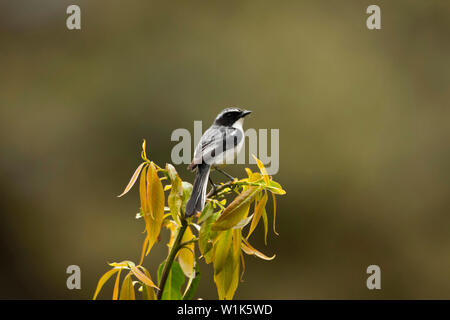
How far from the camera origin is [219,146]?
117cm

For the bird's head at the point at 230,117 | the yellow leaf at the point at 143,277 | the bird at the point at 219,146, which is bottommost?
the yellow leaf at the point at 143,277

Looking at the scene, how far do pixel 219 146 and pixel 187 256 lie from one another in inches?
→ 17.2

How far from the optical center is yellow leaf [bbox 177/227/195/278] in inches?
30.2

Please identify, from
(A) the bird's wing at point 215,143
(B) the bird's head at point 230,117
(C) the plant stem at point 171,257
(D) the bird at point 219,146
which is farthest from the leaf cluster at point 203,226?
(B) the bird's head at point 230,117

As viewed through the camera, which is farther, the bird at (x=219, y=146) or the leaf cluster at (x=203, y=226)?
the bird at (x=219, y=146)

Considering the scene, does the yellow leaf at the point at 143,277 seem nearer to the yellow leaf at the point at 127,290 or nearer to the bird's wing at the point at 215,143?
the yellow leaf at the point at 127,290

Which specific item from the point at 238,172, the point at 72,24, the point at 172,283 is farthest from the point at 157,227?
the point at 72,24

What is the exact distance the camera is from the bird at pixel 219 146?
3.50 feet

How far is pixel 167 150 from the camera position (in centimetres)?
320

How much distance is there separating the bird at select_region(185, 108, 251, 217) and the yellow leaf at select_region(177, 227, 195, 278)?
0.10 m

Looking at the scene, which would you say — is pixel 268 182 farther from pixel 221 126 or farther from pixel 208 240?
pixel 221 126

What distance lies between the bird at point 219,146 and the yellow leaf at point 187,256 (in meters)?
0.10

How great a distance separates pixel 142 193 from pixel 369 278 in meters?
3.01

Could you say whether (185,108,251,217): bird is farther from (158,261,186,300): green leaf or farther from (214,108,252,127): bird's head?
(158,261,186,300): green leaf
